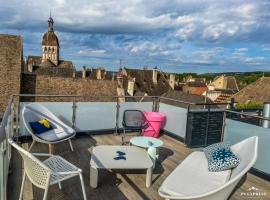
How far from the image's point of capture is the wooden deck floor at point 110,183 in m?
3.54

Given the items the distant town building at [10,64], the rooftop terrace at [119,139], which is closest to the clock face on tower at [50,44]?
the distant town building at [10,64]

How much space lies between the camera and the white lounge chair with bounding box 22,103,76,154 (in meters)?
4.80

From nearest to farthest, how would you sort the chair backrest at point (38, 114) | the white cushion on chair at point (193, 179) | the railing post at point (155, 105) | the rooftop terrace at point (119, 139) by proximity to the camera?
the white cushion on chair at point (193, 179)
the rooftop terrace at point (119, 139)
the chair backrest at point (38, 114)
the railing post at point (155, 105)

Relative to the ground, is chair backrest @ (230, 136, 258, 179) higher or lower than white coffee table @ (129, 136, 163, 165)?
higher

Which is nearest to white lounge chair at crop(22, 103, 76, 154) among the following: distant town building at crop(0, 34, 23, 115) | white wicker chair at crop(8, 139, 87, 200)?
white wicker chair at crop(8, 139, 87, 200)

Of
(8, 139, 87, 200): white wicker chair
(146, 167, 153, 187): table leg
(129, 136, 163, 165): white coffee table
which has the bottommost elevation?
(146, 167, 153, 187): table leg

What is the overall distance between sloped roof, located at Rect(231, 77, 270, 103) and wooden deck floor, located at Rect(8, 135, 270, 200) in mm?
21297

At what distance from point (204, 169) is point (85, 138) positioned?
3482 mm

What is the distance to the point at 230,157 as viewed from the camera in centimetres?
338

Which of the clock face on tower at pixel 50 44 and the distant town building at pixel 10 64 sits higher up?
the clock face on tower at pixel 50 44

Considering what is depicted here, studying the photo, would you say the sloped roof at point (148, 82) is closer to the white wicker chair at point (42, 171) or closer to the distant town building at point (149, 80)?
the distant town building at point (149, 80)

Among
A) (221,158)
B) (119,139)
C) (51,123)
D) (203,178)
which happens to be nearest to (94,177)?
(203,178)

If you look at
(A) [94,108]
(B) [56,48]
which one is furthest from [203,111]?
(B) [56,48]

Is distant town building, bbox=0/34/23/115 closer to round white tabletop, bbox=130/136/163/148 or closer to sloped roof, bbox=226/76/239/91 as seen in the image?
round white tabletop, bbox=130/136/163/148
